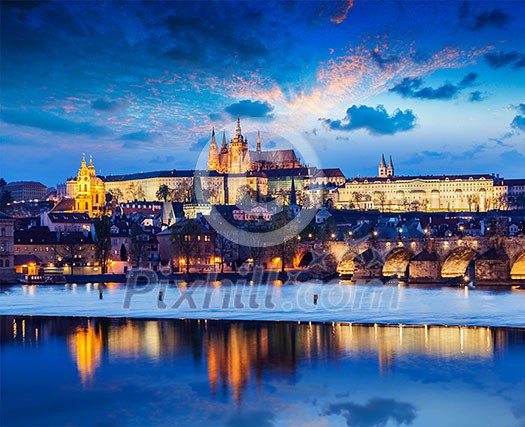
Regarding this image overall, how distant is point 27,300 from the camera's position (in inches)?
1522

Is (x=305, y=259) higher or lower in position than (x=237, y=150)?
lower

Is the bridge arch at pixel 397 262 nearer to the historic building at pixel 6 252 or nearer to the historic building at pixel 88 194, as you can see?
the historic building at pixel 6 252

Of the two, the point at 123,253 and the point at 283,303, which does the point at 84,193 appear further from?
the point at 283,303

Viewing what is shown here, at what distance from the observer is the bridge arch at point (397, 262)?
184 feet

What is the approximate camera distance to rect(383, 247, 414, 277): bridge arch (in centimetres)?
5610

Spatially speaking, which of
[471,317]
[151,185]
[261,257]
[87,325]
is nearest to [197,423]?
[87,325]

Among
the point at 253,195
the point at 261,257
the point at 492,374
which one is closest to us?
the point at 492,374

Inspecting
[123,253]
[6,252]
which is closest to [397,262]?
[123,253]

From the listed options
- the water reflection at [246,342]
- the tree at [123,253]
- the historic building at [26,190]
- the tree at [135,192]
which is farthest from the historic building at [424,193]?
the water reflection at [246,342]

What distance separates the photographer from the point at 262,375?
69.9 feet

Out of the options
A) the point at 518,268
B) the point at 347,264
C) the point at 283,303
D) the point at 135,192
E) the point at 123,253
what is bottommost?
the point at 283,303

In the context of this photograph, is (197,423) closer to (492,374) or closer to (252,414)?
(252,414)

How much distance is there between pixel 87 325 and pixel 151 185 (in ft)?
450

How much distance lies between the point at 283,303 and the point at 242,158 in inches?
5389
